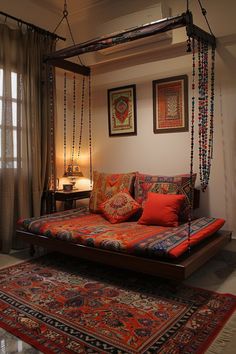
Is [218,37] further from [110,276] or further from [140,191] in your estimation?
[110,276]

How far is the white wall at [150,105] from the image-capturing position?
11.4 ft

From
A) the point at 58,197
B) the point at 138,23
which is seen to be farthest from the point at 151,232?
the point at 138,23

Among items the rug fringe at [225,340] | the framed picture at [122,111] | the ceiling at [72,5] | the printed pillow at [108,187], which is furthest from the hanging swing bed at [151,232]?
the ceiling at [72,5]

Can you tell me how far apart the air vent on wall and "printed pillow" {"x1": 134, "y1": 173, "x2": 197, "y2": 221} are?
160 cm

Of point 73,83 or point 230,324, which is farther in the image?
point 73,83

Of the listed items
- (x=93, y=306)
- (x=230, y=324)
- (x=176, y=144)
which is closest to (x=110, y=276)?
(x=93, y=306)

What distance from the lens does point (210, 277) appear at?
2.82 metres

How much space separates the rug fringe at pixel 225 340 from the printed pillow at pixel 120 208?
158 cm

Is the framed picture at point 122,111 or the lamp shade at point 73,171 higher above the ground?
the framed picture at point 122,111

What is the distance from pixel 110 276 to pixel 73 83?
10.0 feet

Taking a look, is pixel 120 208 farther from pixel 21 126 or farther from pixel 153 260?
pixel 21 126

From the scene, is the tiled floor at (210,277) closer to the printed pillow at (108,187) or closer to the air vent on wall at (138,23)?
the printed pillow at (108,187)

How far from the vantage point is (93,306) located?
2318 mm

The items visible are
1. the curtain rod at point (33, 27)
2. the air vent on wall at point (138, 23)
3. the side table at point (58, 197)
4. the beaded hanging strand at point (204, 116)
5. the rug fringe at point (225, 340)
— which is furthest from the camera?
the side table at point (58, 197)
